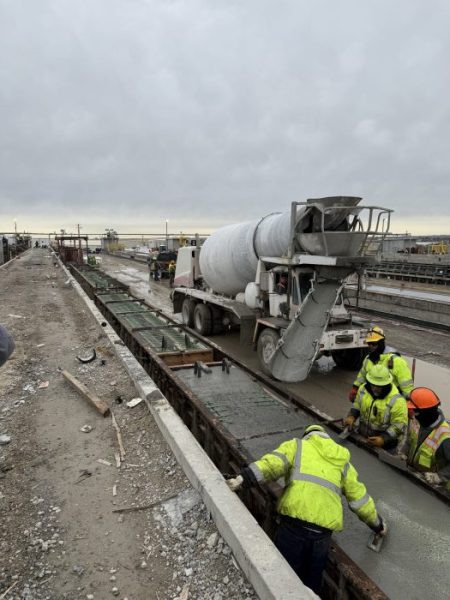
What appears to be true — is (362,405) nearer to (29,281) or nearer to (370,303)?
(370,303)

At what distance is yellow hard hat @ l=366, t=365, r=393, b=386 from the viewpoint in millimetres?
4328

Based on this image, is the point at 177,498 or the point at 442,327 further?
the point at 442,327

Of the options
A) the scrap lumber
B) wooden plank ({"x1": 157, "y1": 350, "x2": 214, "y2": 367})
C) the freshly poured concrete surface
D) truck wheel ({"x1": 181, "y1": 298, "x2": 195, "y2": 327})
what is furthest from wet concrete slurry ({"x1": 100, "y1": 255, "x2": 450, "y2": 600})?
truck wheel ({"x1": 181, "y1": 298, "x2": 195, "y2": 327})

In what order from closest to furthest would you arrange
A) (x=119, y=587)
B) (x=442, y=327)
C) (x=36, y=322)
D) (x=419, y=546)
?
(x=119, y=587)
(x=419, y=546)
(x=36, y=322)
(x=442, y=327)

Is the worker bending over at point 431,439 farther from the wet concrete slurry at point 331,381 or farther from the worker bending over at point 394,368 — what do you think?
the wet concrete slurry at point 331,381

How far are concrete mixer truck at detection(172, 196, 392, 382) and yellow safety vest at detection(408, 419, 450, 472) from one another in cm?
353

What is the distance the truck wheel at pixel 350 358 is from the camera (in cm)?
866

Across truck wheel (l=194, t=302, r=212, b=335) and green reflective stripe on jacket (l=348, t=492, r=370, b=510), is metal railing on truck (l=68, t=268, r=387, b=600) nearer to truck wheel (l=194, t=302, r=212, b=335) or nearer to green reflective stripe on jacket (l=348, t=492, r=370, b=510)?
green reflective stripe on jacket (l=348, t=492, r=370, b=510)

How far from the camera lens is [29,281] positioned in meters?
24.4

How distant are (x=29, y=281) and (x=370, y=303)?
19720 millimetres

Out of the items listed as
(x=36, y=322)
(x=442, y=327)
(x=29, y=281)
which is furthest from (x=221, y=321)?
(x=29, y=281)

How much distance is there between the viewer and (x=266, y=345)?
8523 millimetres

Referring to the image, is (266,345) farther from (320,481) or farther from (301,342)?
(320,481)

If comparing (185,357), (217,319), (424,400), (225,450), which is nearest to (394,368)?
(424,400)
